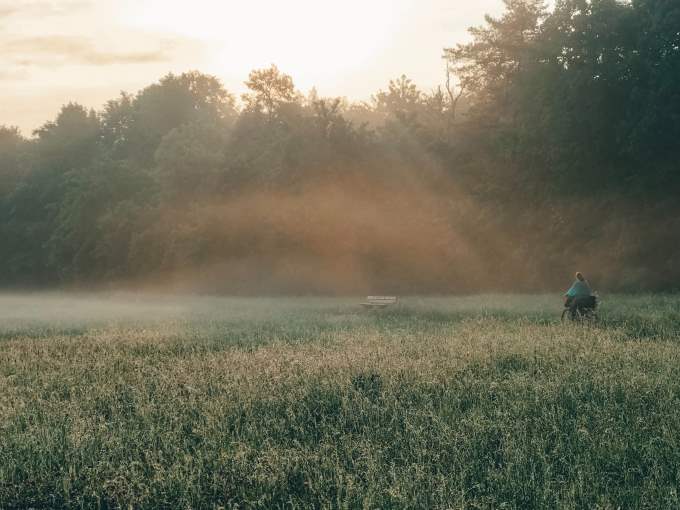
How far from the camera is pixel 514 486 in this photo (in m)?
5.68

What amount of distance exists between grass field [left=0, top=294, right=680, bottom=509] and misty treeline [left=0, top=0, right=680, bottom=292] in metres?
23.6

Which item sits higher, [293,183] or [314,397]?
[293,183]

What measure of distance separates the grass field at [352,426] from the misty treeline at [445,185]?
23648 millimetres

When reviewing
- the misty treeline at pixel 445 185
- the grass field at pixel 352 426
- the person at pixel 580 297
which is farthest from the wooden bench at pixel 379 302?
the misty treeline at pixel 445 185

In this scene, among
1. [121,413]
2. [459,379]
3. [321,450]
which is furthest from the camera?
[459,379]

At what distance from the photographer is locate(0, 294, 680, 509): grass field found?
19.1 ft

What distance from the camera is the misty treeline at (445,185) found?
3431 centimetres

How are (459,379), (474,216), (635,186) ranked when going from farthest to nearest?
(474,216) < (635,186) < (459,379)

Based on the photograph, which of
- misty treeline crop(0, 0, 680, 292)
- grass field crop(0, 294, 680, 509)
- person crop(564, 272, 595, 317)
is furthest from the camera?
misty treeline crop(0, 0, 680, 292)

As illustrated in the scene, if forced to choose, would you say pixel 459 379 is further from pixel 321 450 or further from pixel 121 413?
pixel 121 413

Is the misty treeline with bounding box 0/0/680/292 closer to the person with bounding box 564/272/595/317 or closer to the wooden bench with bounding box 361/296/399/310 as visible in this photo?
the wooden bench with bounding box 361/296/399/310

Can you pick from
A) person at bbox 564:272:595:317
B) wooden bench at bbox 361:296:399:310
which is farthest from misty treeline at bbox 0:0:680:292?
person at bbox 564:272:595:317

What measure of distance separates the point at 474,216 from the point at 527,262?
473cm

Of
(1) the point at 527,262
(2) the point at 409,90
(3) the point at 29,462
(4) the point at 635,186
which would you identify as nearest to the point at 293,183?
(1) the point at 527,262
